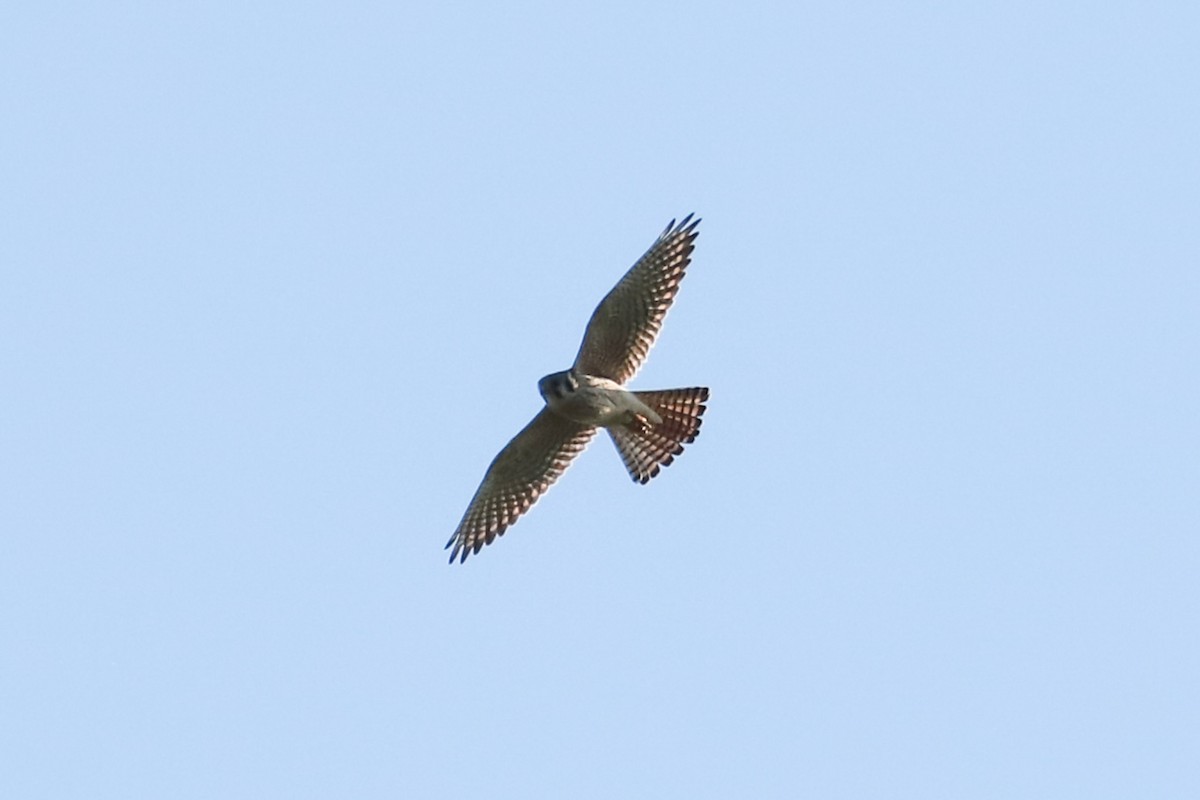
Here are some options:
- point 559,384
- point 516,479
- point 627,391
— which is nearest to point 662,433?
point 627,391

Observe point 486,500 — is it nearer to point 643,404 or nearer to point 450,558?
point 450,558

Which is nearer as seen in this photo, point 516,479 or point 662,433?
point 662,433

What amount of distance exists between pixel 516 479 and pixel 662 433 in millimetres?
1473

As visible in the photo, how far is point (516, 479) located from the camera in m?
16.1

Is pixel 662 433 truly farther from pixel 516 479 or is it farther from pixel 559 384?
pixel 516 479

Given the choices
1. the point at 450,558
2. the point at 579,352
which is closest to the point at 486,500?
the point at 450,558

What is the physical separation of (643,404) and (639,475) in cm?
62

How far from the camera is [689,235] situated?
15578 millimetres

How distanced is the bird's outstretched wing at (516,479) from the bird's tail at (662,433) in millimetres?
557

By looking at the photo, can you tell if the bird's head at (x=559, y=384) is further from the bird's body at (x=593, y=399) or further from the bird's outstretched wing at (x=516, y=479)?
the bird's outstretched wing at (x=516, y=479)

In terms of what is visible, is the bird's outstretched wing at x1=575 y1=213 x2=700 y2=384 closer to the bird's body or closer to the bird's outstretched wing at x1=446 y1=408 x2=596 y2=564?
the bird's body

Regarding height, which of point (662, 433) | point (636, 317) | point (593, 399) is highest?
point (636, 317)

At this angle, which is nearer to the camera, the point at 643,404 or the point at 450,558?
the point at 643,404

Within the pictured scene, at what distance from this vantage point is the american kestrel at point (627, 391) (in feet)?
49.7
